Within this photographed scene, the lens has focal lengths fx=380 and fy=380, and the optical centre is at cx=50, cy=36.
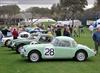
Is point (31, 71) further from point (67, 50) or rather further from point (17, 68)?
point (67, 50)

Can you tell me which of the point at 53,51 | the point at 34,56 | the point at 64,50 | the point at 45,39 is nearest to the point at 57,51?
the point at 53,51

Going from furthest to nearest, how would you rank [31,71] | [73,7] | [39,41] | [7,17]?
[7,17], [73,7], [39,41], [31,71]

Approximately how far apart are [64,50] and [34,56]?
1.49m

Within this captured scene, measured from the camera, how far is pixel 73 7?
113250mm

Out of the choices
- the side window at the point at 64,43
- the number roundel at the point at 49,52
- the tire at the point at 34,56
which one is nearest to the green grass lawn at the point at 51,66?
the tire at the point at 34,56

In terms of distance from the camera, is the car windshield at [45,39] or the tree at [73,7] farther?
the tree at [73,7]

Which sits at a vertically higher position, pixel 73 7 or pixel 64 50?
pixel 73 7

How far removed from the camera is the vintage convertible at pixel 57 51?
1847 centimetres

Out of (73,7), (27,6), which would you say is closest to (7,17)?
(27,6)

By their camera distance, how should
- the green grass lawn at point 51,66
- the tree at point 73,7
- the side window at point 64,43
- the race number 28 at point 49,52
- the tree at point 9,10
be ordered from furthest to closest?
1. the tree at point 9,10
2. the tree at point 73,7
3. the side window at point 64,43
4. the race number 28 at point 49,52
5. the green grass lawn at point 51,66

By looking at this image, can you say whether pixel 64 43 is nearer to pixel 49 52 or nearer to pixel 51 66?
pixel 49 52

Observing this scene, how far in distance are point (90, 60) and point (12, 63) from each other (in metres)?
4.02

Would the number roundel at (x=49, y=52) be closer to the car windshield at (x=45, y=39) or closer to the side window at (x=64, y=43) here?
the side window at (x=64, y=43)

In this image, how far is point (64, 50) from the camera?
1856 cm
